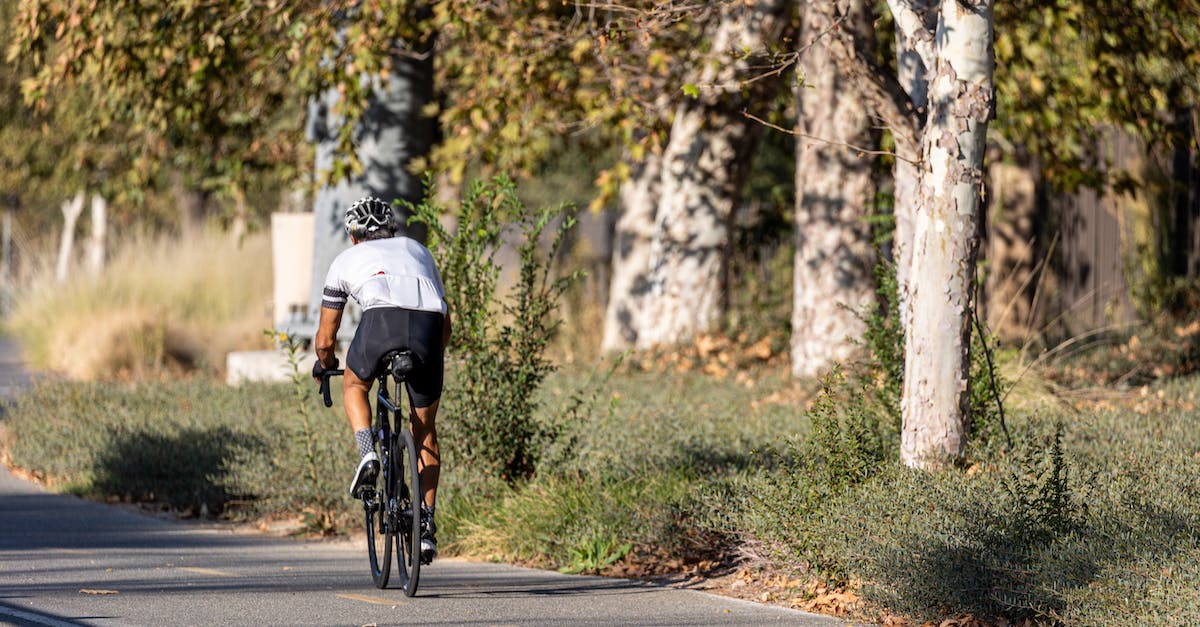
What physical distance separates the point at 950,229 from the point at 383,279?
278cm

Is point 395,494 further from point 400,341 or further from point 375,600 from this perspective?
point 400,341

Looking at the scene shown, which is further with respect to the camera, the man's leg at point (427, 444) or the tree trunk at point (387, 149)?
the tree trunk at point (387, 149)

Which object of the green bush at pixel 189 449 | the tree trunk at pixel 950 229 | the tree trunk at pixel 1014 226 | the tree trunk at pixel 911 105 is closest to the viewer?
the tree trunk at pixel 950 229

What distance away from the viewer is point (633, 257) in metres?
17.2

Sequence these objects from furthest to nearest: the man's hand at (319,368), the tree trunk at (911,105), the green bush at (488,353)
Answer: the green bush at (488,353), the tree trunk at (911,105), the man's hand at (319,368)

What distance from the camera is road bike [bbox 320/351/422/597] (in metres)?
7.39

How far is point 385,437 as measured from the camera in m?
7.68

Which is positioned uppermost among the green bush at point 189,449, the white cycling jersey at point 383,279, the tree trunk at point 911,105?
the tree trunk at point 911,105

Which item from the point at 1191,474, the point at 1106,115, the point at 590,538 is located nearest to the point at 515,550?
the point at 590,538

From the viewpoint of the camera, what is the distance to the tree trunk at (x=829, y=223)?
46.7 feet

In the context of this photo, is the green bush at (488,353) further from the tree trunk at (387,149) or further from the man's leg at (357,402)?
the tree trunk at (387,149)

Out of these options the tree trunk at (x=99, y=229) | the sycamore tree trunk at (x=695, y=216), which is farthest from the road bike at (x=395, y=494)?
the tree trunk at (x=99, y=229)

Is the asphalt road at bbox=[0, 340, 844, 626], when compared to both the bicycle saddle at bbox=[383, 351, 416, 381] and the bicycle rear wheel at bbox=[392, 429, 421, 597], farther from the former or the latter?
the bicycle saddle at bbox=[383, 351, 416, 381]

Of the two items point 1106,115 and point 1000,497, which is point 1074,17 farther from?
point 1000,497
